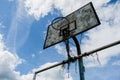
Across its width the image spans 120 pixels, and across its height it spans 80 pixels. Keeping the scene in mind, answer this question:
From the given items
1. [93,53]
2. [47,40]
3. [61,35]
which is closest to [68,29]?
[61,35]

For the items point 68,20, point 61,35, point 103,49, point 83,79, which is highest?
point 68,20

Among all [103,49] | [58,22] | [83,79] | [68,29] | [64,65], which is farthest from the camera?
[58,22]

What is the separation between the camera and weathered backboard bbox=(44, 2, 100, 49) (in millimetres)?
10742

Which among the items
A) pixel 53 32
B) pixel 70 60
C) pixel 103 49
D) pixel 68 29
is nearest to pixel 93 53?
pixel 103 49

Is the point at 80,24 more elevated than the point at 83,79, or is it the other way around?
the point at 80,24

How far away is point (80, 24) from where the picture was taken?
36.3ft

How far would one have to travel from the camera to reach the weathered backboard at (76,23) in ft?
35.2

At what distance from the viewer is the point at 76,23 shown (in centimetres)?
1130

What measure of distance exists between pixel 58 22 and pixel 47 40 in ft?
3.24

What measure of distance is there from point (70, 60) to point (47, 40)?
2.02 metres

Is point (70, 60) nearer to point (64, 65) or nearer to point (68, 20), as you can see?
point (64, 65)

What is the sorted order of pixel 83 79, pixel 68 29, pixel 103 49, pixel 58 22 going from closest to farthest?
1. pixel 103 49
2. pixel 83 79
3. pixel 68 29
4. pixel 58 22

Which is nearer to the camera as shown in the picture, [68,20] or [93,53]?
[93,53]

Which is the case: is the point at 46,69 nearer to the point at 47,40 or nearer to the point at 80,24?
the point at 47,40
